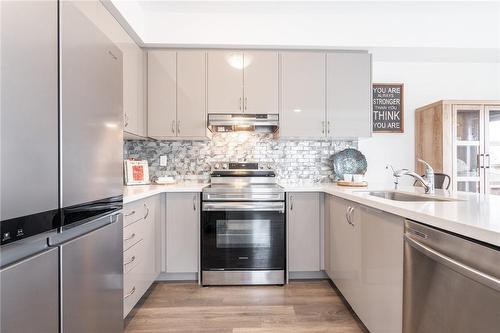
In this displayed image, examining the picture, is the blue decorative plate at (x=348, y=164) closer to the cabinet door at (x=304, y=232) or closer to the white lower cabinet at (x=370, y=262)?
the cabinet door at (x=304, y=232)

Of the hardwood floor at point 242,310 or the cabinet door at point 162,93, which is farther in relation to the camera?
the cabinet door at point 162,93

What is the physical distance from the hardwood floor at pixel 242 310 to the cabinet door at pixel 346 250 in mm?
188

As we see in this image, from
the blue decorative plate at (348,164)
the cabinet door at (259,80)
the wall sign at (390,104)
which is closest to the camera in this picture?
the cabinet door at (259,80)

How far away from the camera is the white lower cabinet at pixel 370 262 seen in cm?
125

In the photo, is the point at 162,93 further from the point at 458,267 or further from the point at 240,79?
the point at 458,267

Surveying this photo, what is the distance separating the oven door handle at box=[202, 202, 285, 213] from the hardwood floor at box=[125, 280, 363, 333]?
69 cm

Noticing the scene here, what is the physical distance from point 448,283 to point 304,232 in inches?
60.9

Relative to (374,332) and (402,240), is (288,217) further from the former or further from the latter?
(402,240)

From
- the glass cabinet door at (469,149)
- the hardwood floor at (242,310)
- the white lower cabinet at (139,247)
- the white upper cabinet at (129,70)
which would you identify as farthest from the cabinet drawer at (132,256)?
the glass cabinet door at (469,149)

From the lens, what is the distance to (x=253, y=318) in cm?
183

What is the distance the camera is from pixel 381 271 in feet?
4.56

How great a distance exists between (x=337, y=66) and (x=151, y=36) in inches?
74.0

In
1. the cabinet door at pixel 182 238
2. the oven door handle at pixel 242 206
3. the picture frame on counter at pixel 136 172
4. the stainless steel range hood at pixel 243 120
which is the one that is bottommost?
the cabinet door at pixel 182 238

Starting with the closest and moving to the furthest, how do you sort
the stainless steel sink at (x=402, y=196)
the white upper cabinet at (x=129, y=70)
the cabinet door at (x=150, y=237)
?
1. the stainless steel sink at (x=402, y=196)
2. the white upper cabinet at (x=129, y=70)
3. the cabinet door at (x=150, y=237)
